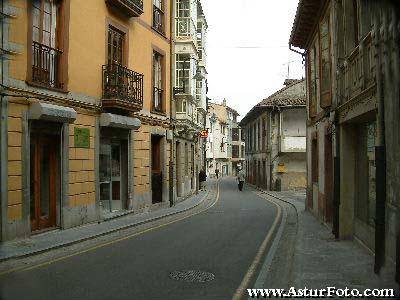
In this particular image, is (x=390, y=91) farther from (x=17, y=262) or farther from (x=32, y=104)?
(x=32, y=104)

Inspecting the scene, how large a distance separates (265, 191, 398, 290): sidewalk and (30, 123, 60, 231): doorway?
6.25 meters

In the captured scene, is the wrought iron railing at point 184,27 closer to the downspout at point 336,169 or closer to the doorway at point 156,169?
the doorway at point 156,169

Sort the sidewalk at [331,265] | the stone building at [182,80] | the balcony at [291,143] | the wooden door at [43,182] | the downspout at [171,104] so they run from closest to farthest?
the sidewalk at [331,265], the wooden door at [43,182], the downspout at [171,104], the stone building at [182,80], the balcony at [291,143]

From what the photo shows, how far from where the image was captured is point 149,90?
1856 cm

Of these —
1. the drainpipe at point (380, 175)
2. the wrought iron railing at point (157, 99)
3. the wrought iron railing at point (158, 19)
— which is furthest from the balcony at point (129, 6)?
the drainpipe at point (380, 175)

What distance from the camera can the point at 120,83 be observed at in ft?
49.9

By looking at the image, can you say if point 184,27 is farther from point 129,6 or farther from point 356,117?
point 356,117

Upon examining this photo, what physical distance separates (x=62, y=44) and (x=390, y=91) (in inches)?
361

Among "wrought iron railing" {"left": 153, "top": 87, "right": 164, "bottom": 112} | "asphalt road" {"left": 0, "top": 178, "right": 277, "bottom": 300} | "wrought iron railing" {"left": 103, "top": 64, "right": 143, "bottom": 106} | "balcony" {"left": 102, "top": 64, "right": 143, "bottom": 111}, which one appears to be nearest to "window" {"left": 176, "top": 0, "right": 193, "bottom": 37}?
"wrought iron railing" {"left": 153, "top": 87, "right": 164, "bottom": 112}

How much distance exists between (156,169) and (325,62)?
9.41m

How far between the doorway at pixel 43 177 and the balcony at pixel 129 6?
17.5ft

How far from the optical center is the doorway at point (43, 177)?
37.4 ft

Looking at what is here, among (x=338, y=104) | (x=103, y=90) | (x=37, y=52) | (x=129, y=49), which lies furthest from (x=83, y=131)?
(x=338, y=104)

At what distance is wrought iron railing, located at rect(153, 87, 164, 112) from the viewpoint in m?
19.4
